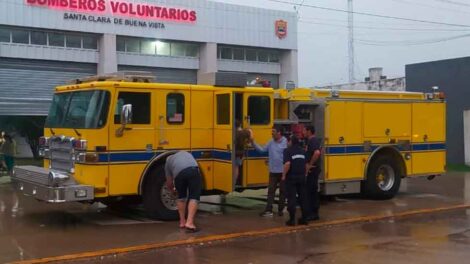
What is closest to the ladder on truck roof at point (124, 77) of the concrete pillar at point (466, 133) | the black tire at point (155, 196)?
the black tire at point (155, 196)

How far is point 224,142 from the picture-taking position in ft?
38.1

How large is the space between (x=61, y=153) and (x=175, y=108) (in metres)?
2.18

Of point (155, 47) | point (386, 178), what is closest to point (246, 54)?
point (155, 47)

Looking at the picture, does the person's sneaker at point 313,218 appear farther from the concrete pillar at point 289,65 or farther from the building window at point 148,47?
the concrete pillar at point 289,65

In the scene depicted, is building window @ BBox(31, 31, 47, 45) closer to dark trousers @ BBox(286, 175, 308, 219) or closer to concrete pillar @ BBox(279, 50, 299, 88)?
concrete pillar @ BBox(279, 50, 299, 88)

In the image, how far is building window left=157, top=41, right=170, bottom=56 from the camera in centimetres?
3713

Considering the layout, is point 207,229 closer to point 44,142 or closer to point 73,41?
point 44,142

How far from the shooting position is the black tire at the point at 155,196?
10914mm

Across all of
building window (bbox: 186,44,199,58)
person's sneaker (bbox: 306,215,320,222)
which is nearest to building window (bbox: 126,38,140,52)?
building window (bbox: 186,44,199,58)

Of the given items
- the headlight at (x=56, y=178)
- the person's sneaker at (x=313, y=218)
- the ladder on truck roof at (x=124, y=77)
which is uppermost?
the ladder on truck roof at (x=124, y=77)

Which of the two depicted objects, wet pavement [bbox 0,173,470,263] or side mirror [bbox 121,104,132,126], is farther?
side mirror [bbox 121,104,132,126]

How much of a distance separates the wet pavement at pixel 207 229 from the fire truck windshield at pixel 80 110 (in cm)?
176

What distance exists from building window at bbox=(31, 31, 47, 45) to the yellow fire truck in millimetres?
22339

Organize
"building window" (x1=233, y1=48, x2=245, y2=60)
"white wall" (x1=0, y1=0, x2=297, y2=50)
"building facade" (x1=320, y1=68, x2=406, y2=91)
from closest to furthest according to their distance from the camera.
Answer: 1. "white wall" (x1=0, y1=0, x2=297, y2=50)
2. "building facade" (x1=320, y1=68, x2=406, y2=91)
3. "building window" (x1=233, y1=48, x2=245, y2=60)
